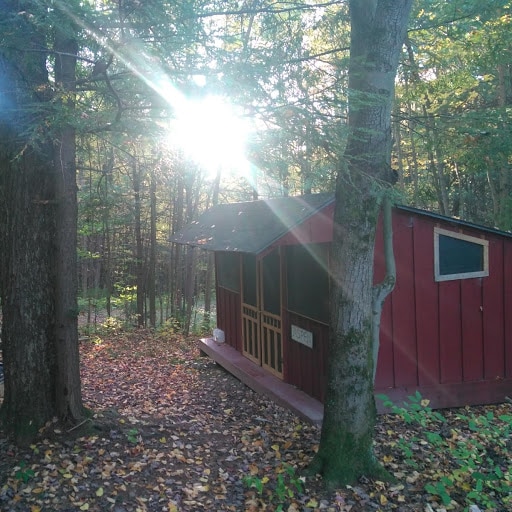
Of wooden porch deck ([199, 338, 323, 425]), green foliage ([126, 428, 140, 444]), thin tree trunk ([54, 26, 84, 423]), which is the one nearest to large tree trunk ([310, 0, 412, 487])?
wooden porch deck ([199, 338, 323, 425])

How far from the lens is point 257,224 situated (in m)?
7.17

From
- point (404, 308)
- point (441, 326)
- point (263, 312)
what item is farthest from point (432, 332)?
point (263, 312)

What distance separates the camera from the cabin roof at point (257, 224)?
238 inches

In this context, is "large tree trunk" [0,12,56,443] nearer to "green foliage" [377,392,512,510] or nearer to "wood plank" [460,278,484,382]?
"green foliage" [377,392,512,510]

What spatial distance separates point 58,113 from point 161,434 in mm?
3500

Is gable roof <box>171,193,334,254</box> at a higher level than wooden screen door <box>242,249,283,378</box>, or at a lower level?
higher

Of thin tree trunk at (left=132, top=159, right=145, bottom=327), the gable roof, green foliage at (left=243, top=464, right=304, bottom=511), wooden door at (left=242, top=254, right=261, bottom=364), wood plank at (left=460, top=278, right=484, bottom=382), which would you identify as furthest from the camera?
thin tree trunk at (left=132, top=159, right=145, bottom=327)

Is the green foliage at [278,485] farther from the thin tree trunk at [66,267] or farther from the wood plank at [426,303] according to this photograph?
the wood plank at [426,303]

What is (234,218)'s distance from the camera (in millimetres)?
8836

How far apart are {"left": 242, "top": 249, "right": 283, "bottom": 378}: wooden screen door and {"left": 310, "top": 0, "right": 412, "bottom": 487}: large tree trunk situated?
3.05 m

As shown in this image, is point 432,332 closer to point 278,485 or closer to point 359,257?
point 359,257

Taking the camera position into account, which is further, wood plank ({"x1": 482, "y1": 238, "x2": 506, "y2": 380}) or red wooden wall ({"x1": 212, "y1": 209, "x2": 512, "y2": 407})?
wood plank ({"x1": 482, "y1": 238, "x2": 506, "y2": 380})

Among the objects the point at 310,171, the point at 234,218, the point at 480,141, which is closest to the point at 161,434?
the point at 310,171

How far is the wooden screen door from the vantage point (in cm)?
768
